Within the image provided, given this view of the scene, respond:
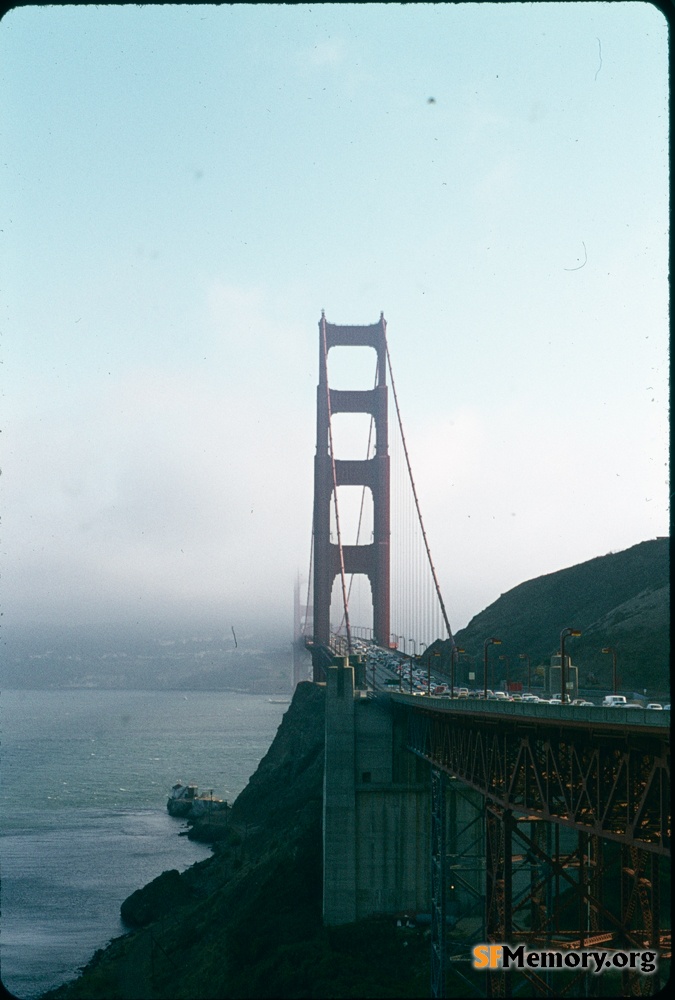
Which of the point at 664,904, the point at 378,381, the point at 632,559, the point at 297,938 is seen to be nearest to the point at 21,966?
the point at 297,938

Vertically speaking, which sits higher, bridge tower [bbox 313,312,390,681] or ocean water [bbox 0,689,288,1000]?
bridge tower [bbox 313,312,390,681]

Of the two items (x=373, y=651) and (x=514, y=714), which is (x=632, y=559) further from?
(x=514, y=714)

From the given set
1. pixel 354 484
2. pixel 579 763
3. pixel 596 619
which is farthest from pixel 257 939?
pixel 354 484

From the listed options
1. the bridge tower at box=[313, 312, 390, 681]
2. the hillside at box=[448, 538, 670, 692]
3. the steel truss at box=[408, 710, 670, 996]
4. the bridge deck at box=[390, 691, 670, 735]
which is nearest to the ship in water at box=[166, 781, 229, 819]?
the bridge tower at box=[313, 312, 390, 681]

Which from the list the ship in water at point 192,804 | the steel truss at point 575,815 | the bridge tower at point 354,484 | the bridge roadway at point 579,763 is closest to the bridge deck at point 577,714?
the bridge roadway at point 579,763

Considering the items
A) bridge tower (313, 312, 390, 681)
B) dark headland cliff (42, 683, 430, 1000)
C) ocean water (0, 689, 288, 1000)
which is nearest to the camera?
dark headland cliff (42, 683, 430, 1000)

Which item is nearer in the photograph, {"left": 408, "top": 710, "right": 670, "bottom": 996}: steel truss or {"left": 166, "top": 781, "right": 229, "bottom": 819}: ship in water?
{"left": 408, "top": 710, "right": 670, "bottom": 996}: steel truss

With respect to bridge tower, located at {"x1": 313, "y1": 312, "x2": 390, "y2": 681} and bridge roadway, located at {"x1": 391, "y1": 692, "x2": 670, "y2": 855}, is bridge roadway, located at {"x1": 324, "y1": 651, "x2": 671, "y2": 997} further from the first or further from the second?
bridge tower, located at {"x1": 313, "y1": 312, "x2": 390, "y2": 681}
